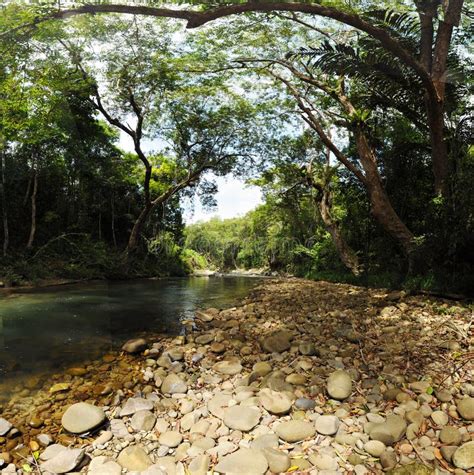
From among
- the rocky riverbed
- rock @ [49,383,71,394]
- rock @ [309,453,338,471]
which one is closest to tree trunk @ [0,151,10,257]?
the rocky riverbed

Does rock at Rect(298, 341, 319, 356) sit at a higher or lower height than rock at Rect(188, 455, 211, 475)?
higher

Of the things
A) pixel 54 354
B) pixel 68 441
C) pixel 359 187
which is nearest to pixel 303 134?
pixel 359 187

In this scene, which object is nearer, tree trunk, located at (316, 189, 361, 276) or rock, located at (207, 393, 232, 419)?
rock, located at (207, 393, 232, 419)

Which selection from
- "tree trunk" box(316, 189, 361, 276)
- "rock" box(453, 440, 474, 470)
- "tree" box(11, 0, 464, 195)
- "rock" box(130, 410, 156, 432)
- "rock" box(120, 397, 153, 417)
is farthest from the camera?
"tree trunk" box(316, 189, 361, 276)

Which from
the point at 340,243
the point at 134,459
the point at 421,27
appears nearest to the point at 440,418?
the point at 134,459

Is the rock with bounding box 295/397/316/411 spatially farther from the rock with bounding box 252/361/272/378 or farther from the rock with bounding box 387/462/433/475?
the rock with bounding box 387/462/433/475

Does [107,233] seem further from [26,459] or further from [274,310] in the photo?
[26,459]

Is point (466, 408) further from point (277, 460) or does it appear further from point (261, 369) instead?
point (261, 369)

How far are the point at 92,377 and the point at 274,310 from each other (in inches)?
164

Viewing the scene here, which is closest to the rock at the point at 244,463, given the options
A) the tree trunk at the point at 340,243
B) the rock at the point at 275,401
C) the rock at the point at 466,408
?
the rock at the point at 275,401

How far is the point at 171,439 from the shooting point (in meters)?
2.86

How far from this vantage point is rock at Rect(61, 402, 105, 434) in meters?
2.96

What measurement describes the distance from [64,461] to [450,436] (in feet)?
9.83

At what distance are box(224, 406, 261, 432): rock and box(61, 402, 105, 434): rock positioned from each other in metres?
1.16
